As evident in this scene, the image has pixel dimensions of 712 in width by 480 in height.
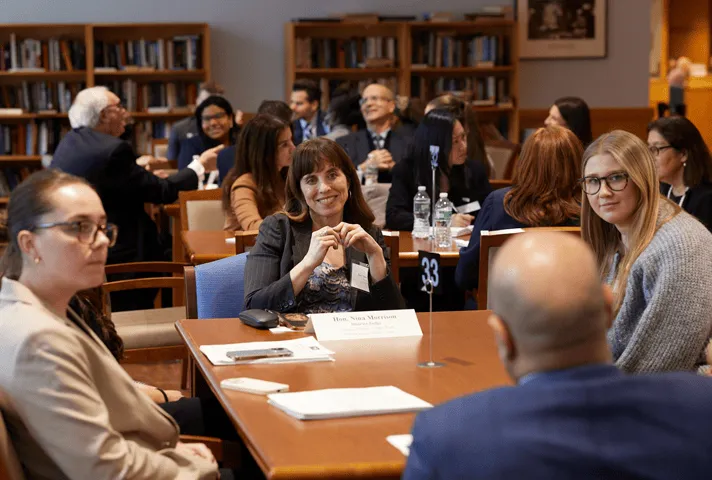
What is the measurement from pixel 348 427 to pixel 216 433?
962 millimetres

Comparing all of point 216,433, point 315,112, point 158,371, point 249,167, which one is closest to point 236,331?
point 216,433

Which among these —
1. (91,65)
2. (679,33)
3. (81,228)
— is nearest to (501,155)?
(91,65)

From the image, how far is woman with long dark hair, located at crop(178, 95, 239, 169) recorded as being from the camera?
7766 mm

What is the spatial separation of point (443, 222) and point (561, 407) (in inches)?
150

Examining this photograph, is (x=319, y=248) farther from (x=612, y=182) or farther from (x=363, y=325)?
(x=612, y=182)

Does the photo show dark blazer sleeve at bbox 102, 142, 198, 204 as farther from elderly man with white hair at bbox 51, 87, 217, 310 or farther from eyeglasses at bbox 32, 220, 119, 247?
eyeglasses at bbox 32, 220, 119, 247

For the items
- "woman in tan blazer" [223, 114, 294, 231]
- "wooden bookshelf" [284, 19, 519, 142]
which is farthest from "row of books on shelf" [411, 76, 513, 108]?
"woman in tan blazer" [223, 114, 294, 231]

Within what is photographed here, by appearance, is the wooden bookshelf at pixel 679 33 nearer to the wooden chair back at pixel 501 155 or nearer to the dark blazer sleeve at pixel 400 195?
the wooden chair back at pixel 501 155

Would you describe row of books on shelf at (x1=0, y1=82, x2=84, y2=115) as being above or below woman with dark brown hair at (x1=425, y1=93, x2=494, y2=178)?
above

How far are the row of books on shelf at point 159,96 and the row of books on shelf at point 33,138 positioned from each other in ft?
2.23

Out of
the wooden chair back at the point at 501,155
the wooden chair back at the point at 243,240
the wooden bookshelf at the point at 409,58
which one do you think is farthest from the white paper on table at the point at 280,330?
the wooden bookshelf at the point at 409,58

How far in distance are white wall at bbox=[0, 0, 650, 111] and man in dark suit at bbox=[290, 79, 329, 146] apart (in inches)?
76.2

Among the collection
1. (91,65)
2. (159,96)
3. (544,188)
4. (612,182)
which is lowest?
(544,188)

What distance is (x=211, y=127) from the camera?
7.78 m
